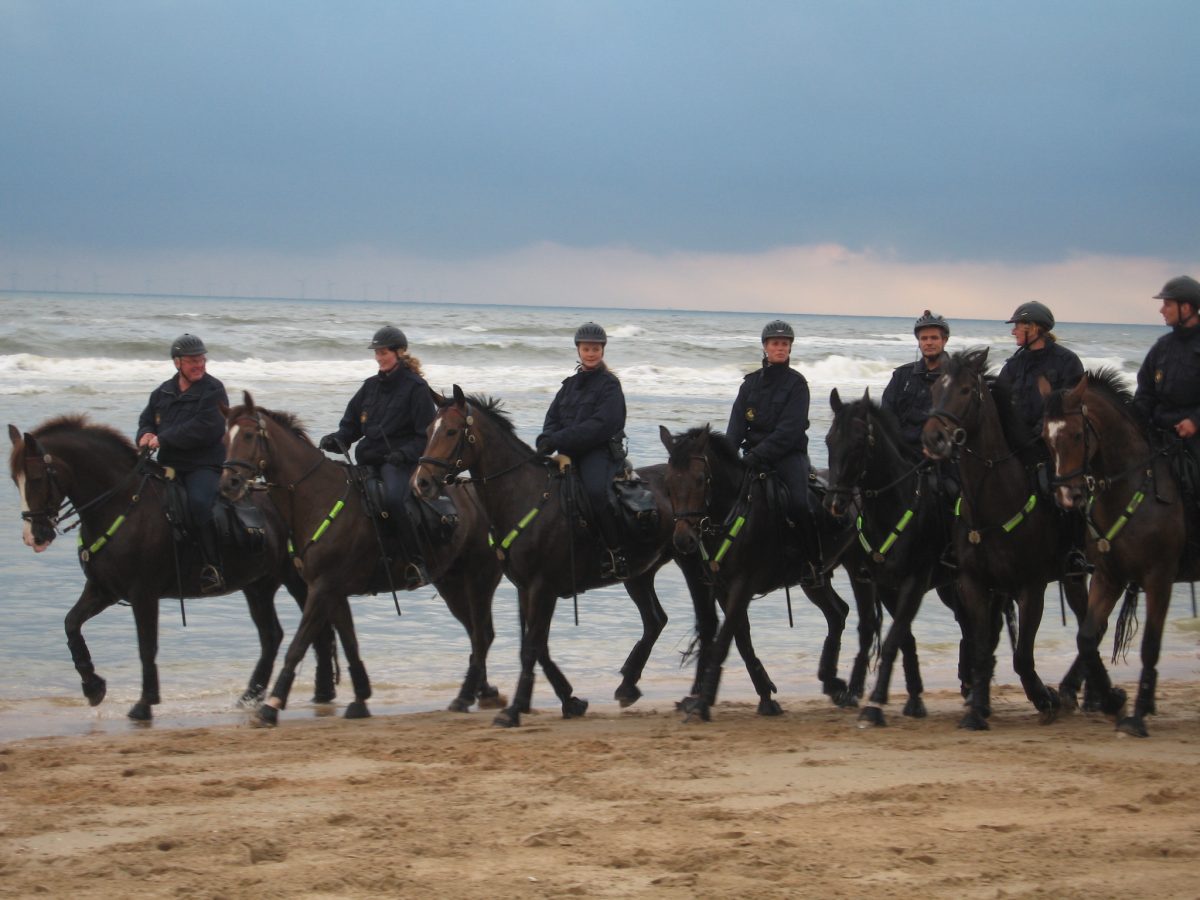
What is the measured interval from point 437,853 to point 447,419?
4.00 metres

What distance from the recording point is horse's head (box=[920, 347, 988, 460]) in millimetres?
8883

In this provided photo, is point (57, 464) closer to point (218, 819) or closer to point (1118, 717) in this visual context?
point (218, 819)

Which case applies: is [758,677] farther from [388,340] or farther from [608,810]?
[388,340]

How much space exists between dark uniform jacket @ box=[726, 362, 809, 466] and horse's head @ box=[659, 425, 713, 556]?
23.4 inches

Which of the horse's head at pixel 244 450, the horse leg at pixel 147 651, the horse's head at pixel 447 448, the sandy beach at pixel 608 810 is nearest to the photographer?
the sandy beach at pixel 608 810

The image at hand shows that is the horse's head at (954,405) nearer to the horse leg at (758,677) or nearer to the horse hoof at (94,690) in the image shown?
the horse leg at (758,677)

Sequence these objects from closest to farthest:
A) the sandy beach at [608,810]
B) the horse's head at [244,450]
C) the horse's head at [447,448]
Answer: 1. the sandy beach at [608,810]
2. the horse's head at [447,448]
3. the horse's head at [244,450]

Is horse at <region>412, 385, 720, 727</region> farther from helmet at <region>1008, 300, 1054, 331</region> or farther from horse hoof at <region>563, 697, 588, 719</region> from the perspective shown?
helmet at <region>1008, 300, 1054, 331</region>

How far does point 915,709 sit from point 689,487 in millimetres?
2248

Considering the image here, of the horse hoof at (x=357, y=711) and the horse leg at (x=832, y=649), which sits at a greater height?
the horse leg at (x=832, y=649)

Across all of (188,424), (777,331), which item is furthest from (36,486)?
(777,331)

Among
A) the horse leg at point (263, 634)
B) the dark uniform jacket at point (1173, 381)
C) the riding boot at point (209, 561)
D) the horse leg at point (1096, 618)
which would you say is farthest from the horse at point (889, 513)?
the riding boot at point (209, 561)

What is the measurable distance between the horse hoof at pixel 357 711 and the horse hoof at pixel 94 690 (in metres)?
1.66

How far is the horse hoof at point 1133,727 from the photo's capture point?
886 centimetres
